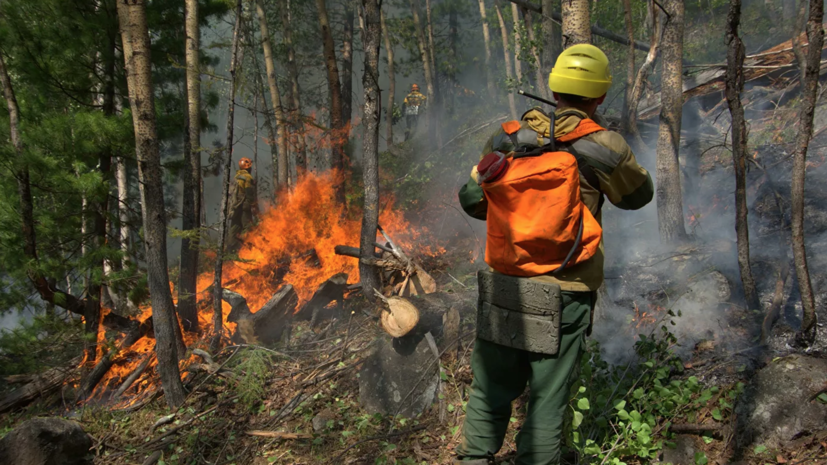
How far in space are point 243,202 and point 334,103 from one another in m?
3.79

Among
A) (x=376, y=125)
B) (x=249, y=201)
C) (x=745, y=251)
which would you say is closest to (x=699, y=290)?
(x=745, y=251)

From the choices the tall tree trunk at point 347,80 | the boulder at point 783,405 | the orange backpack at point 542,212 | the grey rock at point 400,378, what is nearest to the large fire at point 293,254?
the grey rock at point 400,378

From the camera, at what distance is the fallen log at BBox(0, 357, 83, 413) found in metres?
6.49

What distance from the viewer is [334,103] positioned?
38.4 ft

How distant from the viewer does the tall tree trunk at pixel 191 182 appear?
23.1 ft

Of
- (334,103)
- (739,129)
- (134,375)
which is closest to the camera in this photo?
(739,129)

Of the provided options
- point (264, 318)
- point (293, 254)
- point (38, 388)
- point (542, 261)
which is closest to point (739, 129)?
point (542, 261)

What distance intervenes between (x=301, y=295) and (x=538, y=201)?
6478 millimetres

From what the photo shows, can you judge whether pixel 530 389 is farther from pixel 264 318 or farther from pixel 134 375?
pixel 134 375

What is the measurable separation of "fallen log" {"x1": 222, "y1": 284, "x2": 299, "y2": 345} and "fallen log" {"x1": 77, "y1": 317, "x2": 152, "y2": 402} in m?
1.24

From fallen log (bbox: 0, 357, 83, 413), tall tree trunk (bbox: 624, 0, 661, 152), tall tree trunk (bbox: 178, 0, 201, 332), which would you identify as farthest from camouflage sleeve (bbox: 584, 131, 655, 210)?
fallen log (bbox: 0, 357, 83, 413)

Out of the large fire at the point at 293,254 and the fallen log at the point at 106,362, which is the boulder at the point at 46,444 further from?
the fallen log at the point at 106,362

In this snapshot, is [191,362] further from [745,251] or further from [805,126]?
[805,126]

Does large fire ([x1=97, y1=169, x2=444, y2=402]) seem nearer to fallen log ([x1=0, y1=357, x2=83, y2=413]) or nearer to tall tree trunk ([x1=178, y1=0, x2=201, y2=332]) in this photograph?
→ tall tree trunk ([x1=178, y1=0, x2=201, y2=332])
